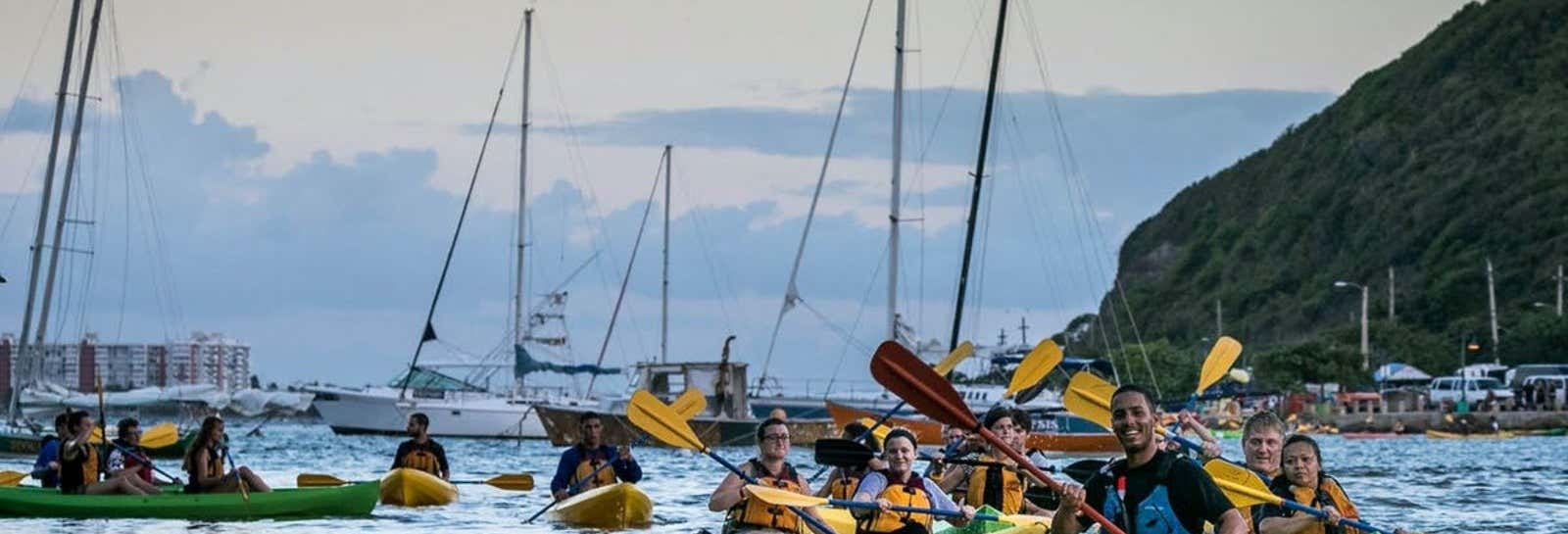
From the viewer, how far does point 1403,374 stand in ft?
293

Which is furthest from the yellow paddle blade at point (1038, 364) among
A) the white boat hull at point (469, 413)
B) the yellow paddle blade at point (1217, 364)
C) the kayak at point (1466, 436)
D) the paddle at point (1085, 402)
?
the kayak at point (1466, 436)

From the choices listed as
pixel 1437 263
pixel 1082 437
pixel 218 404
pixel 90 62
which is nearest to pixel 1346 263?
pixel 1437 263

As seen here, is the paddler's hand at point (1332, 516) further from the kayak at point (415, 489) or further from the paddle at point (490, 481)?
the kayak at point (415, 489)

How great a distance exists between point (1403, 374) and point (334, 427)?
4183cm

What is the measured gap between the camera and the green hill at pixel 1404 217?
110750mm

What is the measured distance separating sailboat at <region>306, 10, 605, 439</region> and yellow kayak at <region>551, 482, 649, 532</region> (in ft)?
135

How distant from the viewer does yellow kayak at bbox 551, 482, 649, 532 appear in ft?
73.8

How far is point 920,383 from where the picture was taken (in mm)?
10117

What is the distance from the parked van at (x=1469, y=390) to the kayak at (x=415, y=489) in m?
61.3

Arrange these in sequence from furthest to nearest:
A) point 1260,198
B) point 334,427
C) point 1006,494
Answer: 1. point 1260,198
2. point 334,427
3. point 1006,494

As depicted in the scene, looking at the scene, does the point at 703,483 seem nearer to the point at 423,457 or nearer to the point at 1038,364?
the point at 423,457

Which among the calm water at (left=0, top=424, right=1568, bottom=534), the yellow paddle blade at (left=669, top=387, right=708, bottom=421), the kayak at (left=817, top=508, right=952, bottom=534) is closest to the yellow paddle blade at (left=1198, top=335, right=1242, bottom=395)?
the kayak at (left=817, top=508, right=952, bottom=534)

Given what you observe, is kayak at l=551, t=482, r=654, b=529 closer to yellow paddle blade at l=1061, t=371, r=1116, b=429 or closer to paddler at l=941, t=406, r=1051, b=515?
paddler at l=941, t=406, r=1051, b=515

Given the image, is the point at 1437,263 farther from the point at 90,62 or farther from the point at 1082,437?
the point at 90,62
